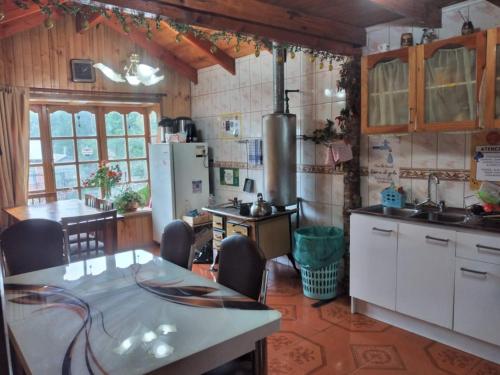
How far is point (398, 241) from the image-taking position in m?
2.74

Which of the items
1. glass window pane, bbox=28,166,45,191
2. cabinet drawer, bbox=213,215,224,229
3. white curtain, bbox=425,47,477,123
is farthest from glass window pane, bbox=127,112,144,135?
white curtain, bbox=425,47,477,123

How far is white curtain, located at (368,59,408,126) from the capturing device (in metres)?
2.84

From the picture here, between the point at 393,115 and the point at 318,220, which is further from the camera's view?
the point at 318,220

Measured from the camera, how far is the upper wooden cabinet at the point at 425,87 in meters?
2.48

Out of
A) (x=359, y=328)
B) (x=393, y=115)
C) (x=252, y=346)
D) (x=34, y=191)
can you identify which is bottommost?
(x=359, y=328)

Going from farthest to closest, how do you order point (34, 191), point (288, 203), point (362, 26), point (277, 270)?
point (34, 191) → point (277, 270) → point (288, 203) → point (362, 26)

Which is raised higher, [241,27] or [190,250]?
[241,27]

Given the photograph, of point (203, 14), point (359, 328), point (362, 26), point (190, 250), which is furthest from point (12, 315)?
point (362, 26)

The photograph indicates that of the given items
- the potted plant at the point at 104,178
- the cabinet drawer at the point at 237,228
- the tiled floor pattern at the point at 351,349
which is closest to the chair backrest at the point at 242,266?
the tiled floor pattern at the point at 351,349

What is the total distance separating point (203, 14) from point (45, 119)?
3.16m

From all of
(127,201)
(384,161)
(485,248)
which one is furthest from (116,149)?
(485,248)

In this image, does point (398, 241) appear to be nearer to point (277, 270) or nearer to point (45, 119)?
point (277, 270)

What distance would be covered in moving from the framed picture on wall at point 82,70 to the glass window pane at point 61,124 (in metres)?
0.54

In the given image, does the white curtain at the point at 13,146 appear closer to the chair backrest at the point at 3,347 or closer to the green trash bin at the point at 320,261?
the green trash bin at the point at 320,261
